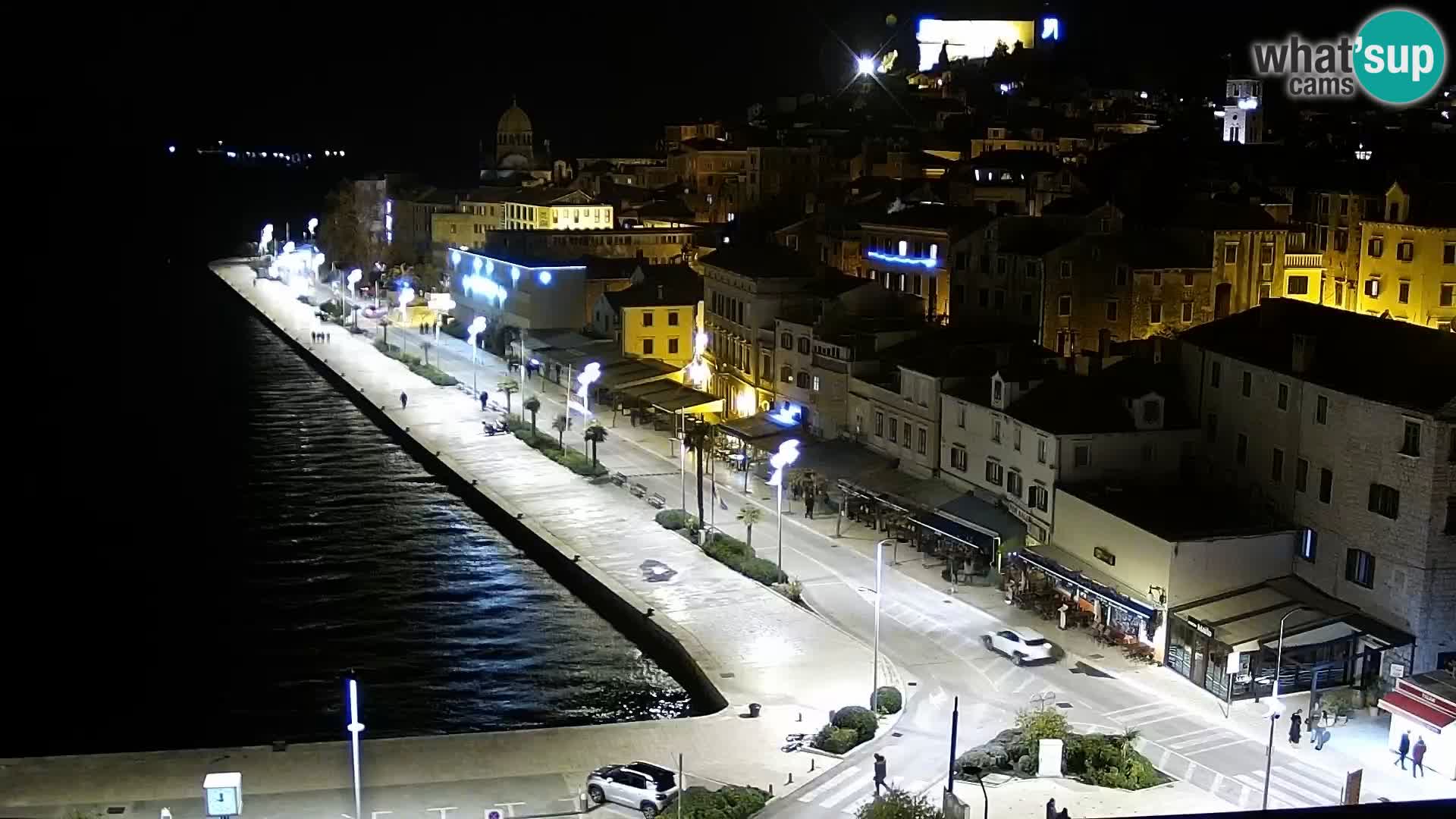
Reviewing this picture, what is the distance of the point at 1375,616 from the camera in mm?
33281

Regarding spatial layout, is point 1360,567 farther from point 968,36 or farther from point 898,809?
point 968,36

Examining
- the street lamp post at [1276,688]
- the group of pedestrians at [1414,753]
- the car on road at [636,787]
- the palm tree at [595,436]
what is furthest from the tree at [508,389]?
the group of pedestrians at [1414,753]

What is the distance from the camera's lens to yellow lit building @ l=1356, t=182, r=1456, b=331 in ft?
161

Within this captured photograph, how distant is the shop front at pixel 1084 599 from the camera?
33.9 metres

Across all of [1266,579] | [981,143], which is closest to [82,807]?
[1266,579]

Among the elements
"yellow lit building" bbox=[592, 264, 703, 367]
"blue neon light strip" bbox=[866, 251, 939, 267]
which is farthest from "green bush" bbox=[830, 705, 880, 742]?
"yellow lit building" bbox=[592, 264, 703, 367]

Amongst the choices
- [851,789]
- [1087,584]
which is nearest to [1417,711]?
Result: [1087,584]

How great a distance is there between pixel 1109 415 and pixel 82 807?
2489 cm

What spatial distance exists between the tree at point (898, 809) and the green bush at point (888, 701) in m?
6.98

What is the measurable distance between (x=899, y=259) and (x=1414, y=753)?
3497 centimetres

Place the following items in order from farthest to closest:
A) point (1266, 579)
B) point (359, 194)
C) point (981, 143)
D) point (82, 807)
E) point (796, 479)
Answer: point (359, 194)
point (981, 143)
point (796, 479)
point (1266, 579)
point (82, 807)

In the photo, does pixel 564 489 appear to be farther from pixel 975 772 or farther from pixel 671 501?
pixel 975 772

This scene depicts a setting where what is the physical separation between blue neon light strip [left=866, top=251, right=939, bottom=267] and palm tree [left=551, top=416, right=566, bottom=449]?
13.4 m

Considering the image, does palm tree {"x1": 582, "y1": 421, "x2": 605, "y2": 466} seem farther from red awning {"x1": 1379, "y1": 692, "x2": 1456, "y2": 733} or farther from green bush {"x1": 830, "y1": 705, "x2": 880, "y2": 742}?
red awning {"x1": 1379, "y1": 692, "x2": 1456, "y2": 733}
